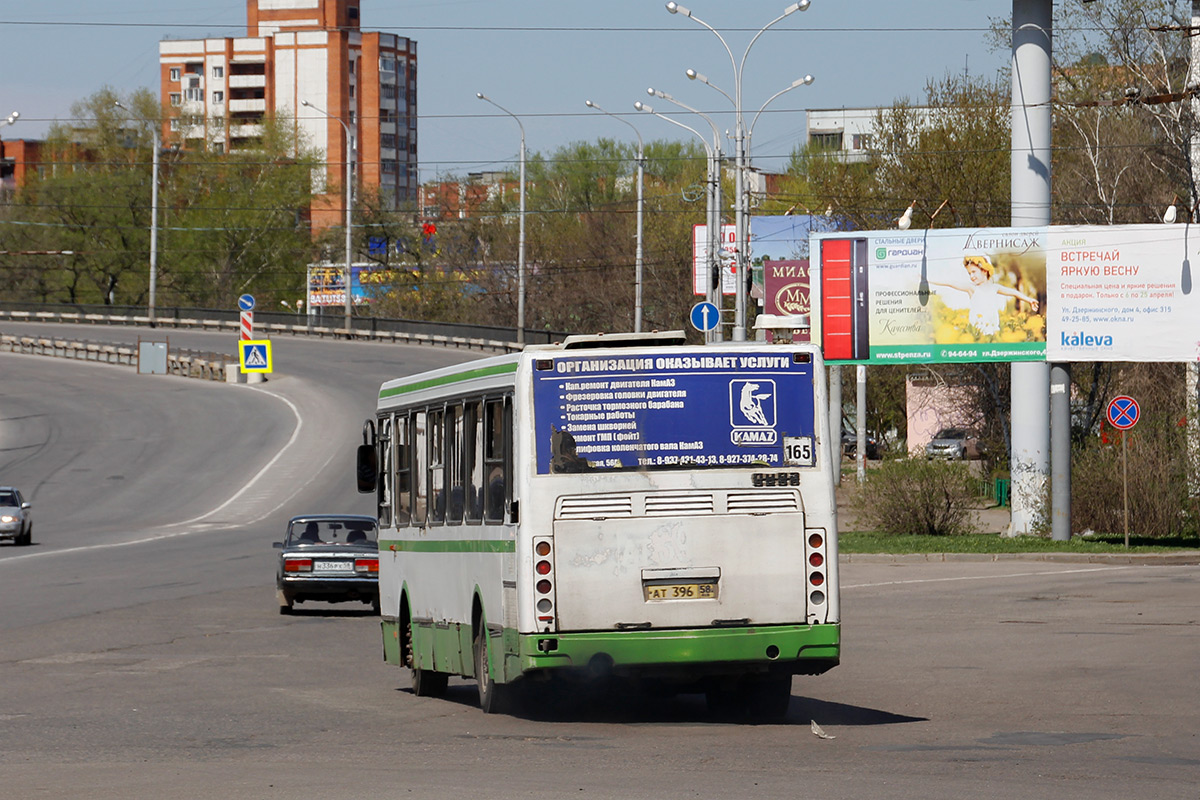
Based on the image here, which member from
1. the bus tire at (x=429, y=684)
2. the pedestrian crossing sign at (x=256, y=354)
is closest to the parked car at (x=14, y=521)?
the bus tire at (x=429, y=684)

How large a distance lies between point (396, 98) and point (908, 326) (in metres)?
134

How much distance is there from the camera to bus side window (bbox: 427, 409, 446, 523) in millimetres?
14117

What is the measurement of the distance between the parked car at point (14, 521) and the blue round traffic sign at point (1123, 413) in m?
23.8

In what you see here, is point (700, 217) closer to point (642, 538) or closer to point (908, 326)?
point (908, 326)

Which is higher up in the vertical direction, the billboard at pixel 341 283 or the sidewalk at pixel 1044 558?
the billboard at pixel 341 283

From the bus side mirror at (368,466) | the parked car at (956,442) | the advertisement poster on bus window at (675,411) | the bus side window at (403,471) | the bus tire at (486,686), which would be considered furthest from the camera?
the parked car at (956,442)

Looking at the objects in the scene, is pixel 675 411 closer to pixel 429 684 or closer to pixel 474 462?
pixel 474 462

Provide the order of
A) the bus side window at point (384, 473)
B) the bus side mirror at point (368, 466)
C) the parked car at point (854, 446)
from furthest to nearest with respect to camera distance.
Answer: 1. the parked car at point (854, 446)
2. the bus side mirror at point (368, 466)
3. the bus side window at point (384, 473)

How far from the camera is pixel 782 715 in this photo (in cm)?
1262

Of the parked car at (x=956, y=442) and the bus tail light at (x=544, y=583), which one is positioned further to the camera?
the parked car at (x=956, y=442)

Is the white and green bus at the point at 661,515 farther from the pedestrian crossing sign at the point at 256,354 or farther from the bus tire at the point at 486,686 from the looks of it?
the pedestrian crossing sign at the point at 256,354

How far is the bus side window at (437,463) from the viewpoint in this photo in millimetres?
14117

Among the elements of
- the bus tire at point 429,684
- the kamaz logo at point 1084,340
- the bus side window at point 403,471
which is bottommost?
the bus tire at point 429,684

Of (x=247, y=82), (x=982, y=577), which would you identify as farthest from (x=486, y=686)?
(x=247, y=82)
